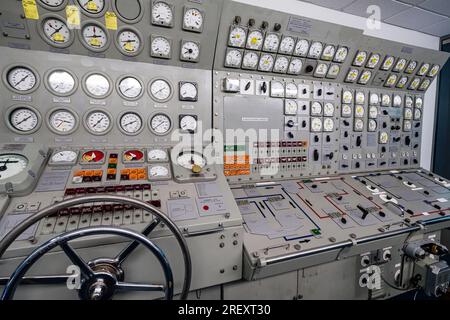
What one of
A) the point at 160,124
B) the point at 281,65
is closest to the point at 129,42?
the point at 160,124

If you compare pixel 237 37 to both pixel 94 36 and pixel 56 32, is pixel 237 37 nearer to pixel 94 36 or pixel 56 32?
pixel 94 36

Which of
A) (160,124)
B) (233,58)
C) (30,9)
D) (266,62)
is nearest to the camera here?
(30,9)

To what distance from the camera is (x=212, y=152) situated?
1428 millimetres

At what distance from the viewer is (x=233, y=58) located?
5.27 feet

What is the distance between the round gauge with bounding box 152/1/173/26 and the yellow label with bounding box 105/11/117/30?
0.83 feet

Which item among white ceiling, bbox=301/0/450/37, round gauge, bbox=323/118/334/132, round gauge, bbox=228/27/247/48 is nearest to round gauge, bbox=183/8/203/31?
round gauge, bbox=228/27/247/48

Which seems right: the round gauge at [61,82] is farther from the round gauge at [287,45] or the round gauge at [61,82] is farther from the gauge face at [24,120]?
the round gauge at [287,45]

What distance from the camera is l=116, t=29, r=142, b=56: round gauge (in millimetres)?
1334

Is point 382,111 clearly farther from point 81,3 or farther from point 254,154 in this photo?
point 81,3

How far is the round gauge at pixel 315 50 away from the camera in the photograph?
5.77 feet

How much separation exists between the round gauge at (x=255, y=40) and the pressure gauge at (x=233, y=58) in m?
0.11

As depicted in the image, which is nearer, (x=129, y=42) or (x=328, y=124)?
(x=129, y=42)

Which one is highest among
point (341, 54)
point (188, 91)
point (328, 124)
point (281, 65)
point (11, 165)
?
point (341, 54)

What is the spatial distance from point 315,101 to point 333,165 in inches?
28.1
